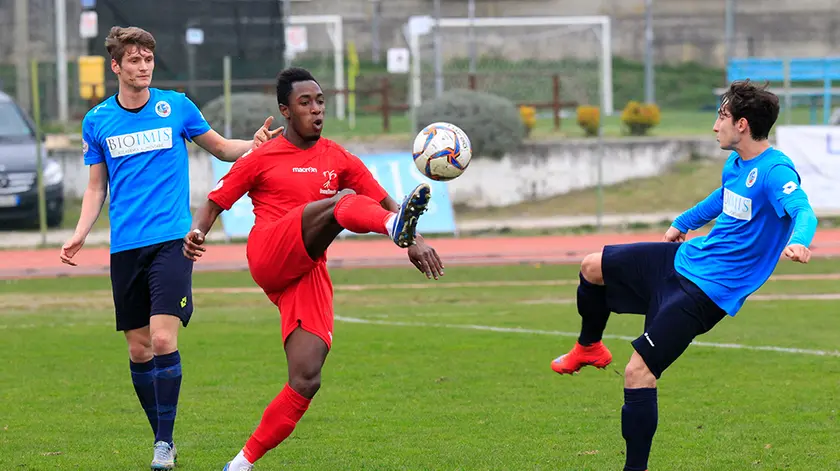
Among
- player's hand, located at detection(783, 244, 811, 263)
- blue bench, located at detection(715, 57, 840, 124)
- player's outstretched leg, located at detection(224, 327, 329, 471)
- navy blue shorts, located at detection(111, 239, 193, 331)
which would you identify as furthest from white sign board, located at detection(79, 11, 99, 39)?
player's hand, located at detection(783, 244, 811, 263)

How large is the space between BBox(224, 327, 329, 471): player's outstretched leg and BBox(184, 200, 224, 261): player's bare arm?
0.73 metres

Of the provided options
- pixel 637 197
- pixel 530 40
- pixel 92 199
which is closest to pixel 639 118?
pixel 637 197

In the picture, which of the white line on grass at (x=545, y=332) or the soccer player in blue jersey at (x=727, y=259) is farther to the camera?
the white line on grass at (x=545, y=332)

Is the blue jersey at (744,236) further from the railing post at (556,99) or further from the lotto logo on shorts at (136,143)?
the railing post at (556,99)

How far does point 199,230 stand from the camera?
6562mm

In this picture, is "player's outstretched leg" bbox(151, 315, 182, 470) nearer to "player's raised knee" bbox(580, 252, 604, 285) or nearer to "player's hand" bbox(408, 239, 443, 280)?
"player's hand" bbox(408, 239, 443, 280)

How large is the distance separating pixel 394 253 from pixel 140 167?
12434mm

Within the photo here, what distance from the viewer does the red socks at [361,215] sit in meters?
6.15

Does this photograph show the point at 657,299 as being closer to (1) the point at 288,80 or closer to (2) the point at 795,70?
(1) the point at 288,80

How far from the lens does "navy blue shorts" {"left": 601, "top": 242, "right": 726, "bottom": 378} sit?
636 centimetres

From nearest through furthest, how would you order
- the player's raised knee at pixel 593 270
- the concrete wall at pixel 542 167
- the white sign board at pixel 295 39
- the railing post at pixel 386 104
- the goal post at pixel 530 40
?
the player's raised knee at pixel 593 270, the concrete wall at pixel 542 167, the railing post at pixel 386 104, the white sign board at pixel 295 39, the goal post at pixel 530 40

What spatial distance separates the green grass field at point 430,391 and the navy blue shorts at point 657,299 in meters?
0.97

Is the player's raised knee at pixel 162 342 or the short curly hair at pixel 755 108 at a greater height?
the short curly hair at pixel 755 108

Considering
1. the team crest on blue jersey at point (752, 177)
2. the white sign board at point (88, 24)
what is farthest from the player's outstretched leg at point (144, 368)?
the white sign board at point (88, 24)
